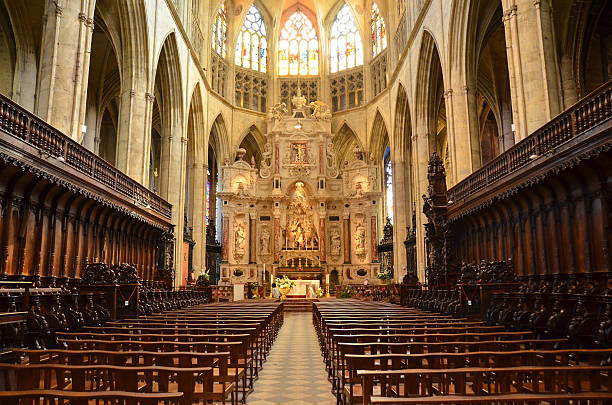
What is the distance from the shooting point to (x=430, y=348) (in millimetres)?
5367

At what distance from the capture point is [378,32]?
33531 mm

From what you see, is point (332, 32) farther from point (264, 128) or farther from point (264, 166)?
point (264, 166)

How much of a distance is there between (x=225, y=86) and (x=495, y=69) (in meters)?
18.2

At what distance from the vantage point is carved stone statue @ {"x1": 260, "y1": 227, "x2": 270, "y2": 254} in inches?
1256

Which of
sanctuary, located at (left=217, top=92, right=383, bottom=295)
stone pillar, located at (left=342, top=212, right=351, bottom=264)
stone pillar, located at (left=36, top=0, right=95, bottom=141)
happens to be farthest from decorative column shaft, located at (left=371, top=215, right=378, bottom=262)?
stone pillar, located at (left=36, top=0, right=95, bottom=141)

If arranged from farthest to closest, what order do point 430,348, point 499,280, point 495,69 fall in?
point 495,69
point 499,280
point 430,348

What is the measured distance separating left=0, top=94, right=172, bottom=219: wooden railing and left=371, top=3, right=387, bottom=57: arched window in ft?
70.9

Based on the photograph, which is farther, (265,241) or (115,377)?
(265,241)

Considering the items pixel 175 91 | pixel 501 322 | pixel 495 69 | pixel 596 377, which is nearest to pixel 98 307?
pixel 501 322

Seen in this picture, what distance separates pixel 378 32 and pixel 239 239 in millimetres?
17073

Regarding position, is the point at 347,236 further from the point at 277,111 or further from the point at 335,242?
the point at 277,111

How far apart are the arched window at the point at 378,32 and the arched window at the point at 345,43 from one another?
1.57m

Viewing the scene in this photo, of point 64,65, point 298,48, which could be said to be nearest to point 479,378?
point 64,65

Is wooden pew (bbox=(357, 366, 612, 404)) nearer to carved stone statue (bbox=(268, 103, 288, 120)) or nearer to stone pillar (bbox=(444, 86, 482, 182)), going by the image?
stone pillar (bbox=(444, 86, 482, 182))
